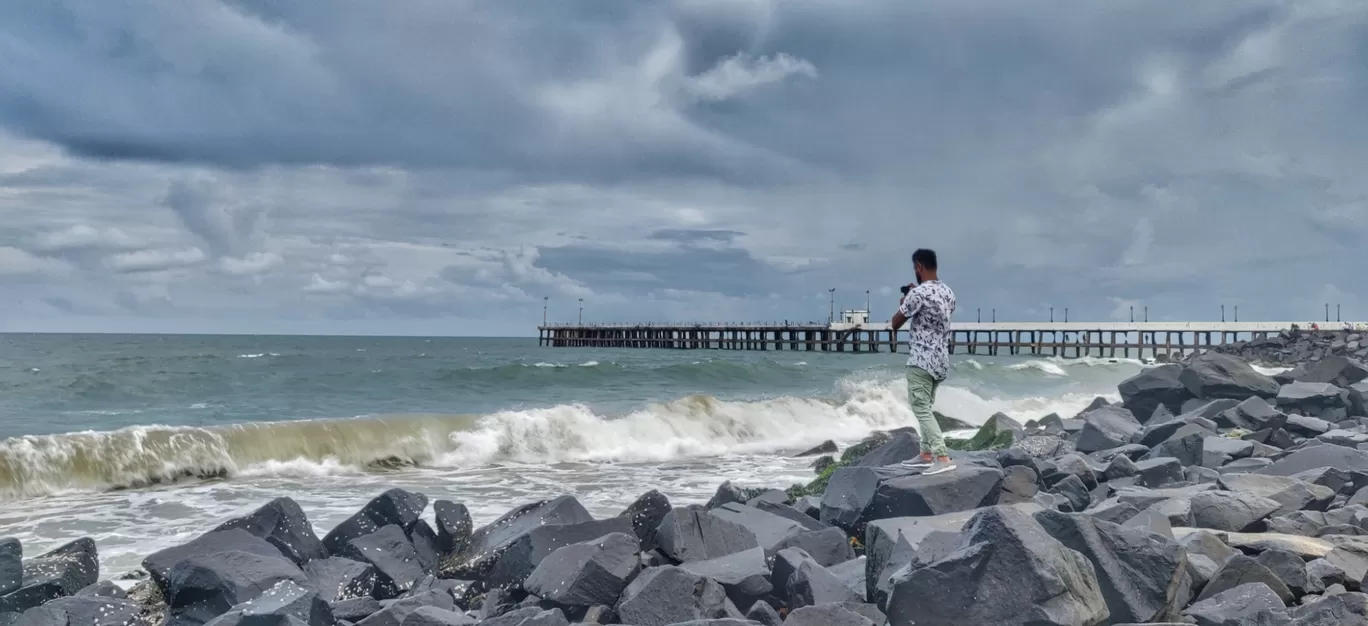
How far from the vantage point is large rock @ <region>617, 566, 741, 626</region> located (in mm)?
3896

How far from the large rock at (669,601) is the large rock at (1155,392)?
31.0 ft

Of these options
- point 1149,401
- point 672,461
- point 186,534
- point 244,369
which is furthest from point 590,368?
point 186,534

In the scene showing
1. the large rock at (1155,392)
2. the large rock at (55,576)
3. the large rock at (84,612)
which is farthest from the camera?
the large rock at (1155,392)

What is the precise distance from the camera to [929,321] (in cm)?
648

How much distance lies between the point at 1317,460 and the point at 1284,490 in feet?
4.67

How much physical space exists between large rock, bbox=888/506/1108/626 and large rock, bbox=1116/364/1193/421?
959 cm

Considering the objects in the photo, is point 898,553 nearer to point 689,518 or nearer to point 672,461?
point 689,518

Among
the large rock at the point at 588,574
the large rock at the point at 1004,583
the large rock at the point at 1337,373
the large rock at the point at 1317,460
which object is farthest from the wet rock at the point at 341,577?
the large rock at the point at 1337,373

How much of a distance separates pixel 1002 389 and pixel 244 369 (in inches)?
1106

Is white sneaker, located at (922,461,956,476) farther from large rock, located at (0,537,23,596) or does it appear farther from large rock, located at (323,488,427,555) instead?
large rock, located at (0,537,23,596)

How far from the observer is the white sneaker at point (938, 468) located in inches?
222

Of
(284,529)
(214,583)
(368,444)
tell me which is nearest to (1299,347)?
(368,444)

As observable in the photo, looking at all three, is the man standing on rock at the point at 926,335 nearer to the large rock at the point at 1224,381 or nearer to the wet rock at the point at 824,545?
the wet rock at the point at 824,545

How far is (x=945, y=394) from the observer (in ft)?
67.7
